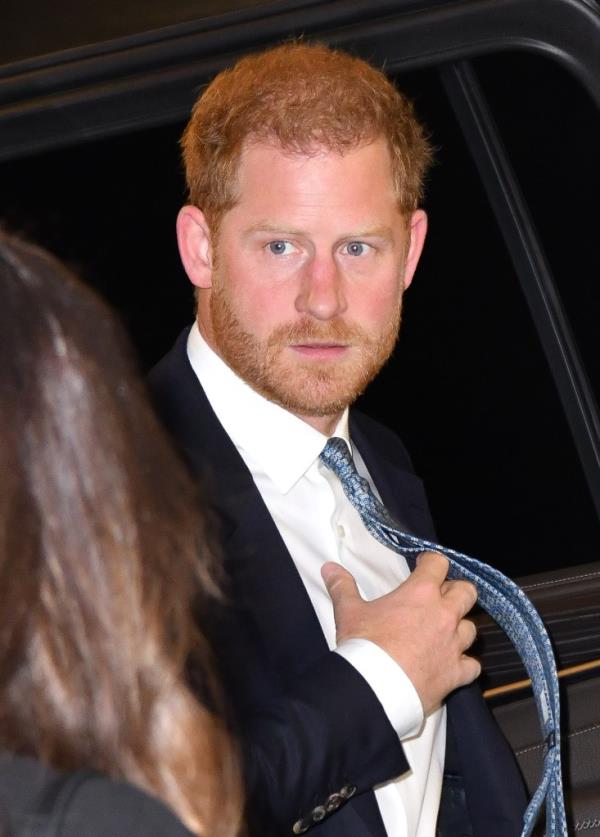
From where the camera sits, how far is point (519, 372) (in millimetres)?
3090

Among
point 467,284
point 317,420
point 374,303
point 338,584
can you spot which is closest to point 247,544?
point 338,584

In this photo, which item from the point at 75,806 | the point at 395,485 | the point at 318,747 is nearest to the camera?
the point at 75,806

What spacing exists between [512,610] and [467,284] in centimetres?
152

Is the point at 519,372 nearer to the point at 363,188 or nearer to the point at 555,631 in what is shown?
the point at 555,631

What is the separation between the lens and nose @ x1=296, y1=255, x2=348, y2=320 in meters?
1.45

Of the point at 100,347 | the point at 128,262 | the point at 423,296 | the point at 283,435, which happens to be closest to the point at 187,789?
the point at 100,347

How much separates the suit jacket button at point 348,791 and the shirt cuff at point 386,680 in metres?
0.07

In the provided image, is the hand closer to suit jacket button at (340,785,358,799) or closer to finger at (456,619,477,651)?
finger at (456,619,477,651)

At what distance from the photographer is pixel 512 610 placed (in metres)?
1.43

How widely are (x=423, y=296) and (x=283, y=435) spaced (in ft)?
4.82

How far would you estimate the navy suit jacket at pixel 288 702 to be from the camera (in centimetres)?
124

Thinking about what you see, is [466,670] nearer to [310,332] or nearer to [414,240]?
[310,332]

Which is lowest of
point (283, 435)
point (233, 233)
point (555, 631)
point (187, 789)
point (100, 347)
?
point (555, 631)

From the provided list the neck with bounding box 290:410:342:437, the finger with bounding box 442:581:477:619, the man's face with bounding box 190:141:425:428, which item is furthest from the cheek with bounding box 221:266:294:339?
Answer: the finger with bounding box 442:581:477:619
